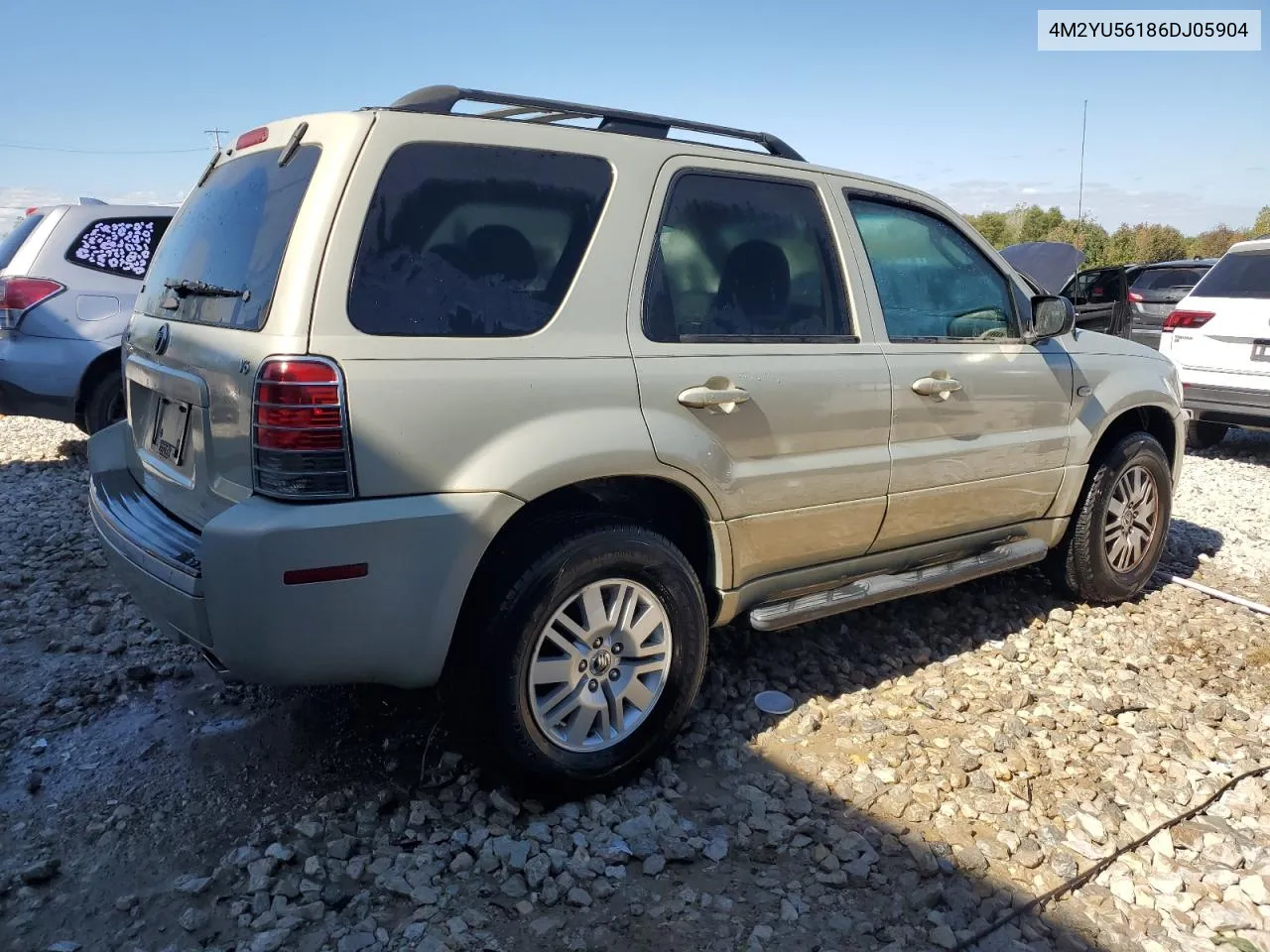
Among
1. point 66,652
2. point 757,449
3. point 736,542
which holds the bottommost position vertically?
point 66,652

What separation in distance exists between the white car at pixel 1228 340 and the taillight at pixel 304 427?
728 cm

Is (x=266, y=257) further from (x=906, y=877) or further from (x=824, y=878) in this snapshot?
(x=906, y=877)

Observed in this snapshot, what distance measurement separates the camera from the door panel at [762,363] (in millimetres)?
2969

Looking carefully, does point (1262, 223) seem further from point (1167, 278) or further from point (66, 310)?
point (66, 310)

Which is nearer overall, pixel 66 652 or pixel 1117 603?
pixel 66 652

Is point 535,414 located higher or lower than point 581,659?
higher

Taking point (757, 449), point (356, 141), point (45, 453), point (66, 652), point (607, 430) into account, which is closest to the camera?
A: point (356, 141)

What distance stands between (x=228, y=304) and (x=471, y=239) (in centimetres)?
71

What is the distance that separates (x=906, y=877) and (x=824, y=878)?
0.24 m

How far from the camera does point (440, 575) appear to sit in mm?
2525

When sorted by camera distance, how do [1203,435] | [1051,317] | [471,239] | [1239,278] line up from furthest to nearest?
[1203,435]
[1239,278]
[1051,317]
[471,239]

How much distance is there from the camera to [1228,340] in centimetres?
764

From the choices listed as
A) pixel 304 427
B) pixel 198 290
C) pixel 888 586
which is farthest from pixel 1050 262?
pixel 304 427

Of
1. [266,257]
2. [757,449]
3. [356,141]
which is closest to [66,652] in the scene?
[266,257]
